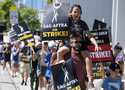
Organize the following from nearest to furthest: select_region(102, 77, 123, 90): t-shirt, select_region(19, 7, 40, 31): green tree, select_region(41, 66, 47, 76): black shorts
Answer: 1. select_region(102, 77, 123, 90): t-shirt
2. select_region(41, 66, 47, 76): black shorts
3. select_region(19, 7, 40, 31): green tree

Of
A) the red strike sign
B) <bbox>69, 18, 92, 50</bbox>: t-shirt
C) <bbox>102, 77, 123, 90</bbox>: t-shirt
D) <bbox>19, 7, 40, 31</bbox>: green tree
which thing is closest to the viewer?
<bbox>102, 77, 123, 90</bbox>: t-shirt

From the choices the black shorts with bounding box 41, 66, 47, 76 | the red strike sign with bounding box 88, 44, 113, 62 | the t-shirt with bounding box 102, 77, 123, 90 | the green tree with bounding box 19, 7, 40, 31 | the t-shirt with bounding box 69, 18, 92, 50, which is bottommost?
the green tree with bounding box 19, 7, 40, 31

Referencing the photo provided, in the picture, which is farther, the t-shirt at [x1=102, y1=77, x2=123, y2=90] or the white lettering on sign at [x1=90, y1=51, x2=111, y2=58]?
the white lettering on sign at [x1=90, y1=51, x2=111, y2=58]

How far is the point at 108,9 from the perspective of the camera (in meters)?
34.0

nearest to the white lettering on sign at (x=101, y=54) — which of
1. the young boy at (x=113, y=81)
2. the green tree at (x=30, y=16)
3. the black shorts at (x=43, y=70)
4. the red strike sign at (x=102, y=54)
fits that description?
the red strike sign at (x=102, y=54)

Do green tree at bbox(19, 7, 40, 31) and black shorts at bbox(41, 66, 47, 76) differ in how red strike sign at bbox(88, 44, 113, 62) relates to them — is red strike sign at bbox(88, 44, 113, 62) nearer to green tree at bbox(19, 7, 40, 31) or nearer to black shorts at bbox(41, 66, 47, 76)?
black shorts at bbox(41, 66, 47, 76)

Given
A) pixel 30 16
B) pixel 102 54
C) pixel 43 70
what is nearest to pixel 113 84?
pixel 102 54

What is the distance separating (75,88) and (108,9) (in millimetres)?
25622

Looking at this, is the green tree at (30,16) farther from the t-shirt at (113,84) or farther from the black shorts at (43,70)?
the t-shirt at (113,84)

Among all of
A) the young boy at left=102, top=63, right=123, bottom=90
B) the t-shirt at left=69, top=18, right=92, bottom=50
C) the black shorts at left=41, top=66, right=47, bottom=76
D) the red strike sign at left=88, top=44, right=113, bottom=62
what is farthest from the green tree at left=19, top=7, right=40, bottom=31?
the young boy at left=102, top=63, right=123, bottom=90

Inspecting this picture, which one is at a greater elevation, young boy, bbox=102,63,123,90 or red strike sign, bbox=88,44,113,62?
young boy, bbox=102,63,123,90

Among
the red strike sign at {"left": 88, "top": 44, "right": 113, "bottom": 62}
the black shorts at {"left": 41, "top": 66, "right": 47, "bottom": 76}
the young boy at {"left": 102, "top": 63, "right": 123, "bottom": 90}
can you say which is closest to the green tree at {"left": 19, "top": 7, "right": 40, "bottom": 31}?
the black shorts at {"left": 41, "top": 66, "right": 47, "bottom": 76}

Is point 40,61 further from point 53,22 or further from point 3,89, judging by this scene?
point 53,22

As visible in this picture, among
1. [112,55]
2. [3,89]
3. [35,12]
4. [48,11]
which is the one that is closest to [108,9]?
[3,89]
